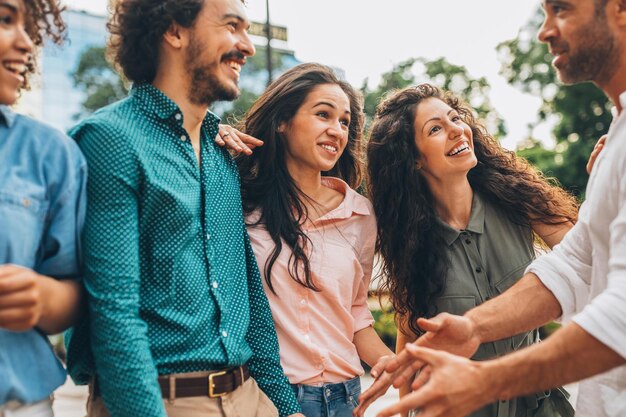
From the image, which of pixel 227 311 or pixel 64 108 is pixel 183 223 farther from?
pixel 64 108

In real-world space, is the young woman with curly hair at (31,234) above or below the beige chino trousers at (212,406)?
above

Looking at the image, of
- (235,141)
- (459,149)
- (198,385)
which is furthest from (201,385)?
(459,149)

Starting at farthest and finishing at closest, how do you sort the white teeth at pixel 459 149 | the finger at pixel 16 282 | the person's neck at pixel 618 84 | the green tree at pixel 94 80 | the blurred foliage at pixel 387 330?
the green tree at pixel 94 80 < the blurred foliage at pixel 387 330 < the white teeth at pixel 459 149 < the person's neck at pixel 618 84 < the finger at pixel 16 282

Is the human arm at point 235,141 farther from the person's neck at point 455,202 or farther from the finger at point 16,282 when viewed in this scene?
the finger at point 16,282

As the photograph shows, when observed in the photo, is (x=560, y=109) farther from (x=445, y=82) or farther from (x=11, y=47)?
(x=11, y=47)

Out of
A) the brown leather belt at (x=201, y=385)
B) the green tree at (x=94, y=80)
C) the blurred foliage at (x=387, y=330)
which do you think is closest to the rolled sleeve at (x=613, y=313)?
the brown leather belt at (x=201, y=385)

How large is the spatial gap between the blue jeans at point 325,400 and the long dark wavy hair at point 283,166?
0.47 meters

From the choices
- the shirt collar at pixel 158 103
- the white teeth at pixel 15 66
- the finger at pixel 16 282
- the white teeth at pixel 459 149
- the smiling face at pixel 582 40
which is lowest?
→ the finger at pixel 16 282

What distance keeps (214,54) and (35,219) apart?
3.54 ft

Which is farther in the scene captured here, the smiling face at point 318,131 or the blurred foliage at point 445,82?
the blurred foliage at point 445,82

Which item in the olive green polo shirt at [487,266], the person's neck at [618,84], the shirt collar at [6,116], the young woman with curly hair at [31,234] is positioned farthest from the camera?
the olive green polo shirt at [487,266]

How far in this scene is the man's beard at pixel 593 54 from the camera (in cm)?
239

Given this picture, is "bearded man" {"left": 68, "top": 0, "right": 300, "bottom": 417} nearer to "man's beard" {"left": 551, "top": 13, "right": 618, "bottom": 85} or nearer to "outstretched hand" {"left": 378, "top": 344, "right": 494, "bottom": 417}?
"outstretched hand" {"left": 378, "top": 344, "right": 494, "bottom": 417}

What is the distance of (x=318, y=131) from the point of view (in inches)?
151
